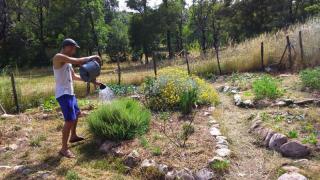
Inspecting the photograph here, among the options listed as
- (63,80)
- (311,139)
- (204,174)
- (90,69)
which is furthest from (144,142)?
(311,139)

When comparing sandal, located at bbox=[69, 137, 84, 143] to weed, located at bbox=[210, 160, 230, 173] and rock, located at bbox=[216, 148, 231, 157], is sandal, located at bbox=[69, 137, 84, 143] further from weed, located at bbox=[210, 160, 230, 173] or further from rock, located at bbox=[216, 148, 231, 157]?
weed, located at bbox=[210, 160, 230, 173]

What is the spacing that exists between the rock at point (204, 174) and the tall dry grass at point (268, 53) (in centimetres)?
887

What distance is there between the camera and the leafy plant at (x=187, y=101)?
25.1ft

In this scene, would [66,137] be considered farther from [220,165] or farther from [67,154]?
[220,165]

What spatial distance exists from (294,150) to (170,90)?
301 cm

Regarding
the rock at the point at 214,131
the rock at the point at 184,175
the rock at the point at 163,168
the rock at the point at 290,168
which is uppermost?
the rock at the point at 214,131

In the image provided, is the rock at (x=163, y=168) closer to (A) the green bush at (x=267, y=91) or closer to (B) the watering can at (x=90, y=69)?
(B) the watering can at (x=90, y=69)

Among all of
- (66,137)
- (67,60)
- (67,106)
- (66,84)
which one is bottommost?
(66,137)

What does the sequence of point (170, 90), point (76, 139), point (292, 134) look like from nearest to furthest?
point (292, 134)
point (76, 139)
point (170, 90)

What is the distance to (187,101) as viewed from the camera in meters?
7.70

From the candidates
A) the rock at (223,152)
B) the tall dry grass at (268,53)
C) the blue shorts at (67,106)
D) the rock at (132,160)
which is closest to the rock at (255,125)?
the rock at (223,152)

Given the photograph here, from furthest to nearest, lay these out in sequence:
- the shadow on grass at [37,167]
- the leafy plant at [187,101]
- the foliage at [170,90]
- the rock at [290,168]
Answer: the foliage at [170,90] < the leafy plant at [187,101] < the shadow on grass at [37,167] < the rock at [290,168]

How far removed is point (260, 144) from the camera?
6043 millimetres

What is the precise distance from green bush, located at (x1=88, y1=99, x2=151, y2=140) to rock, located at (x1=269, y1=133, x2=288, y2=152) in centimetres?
188
